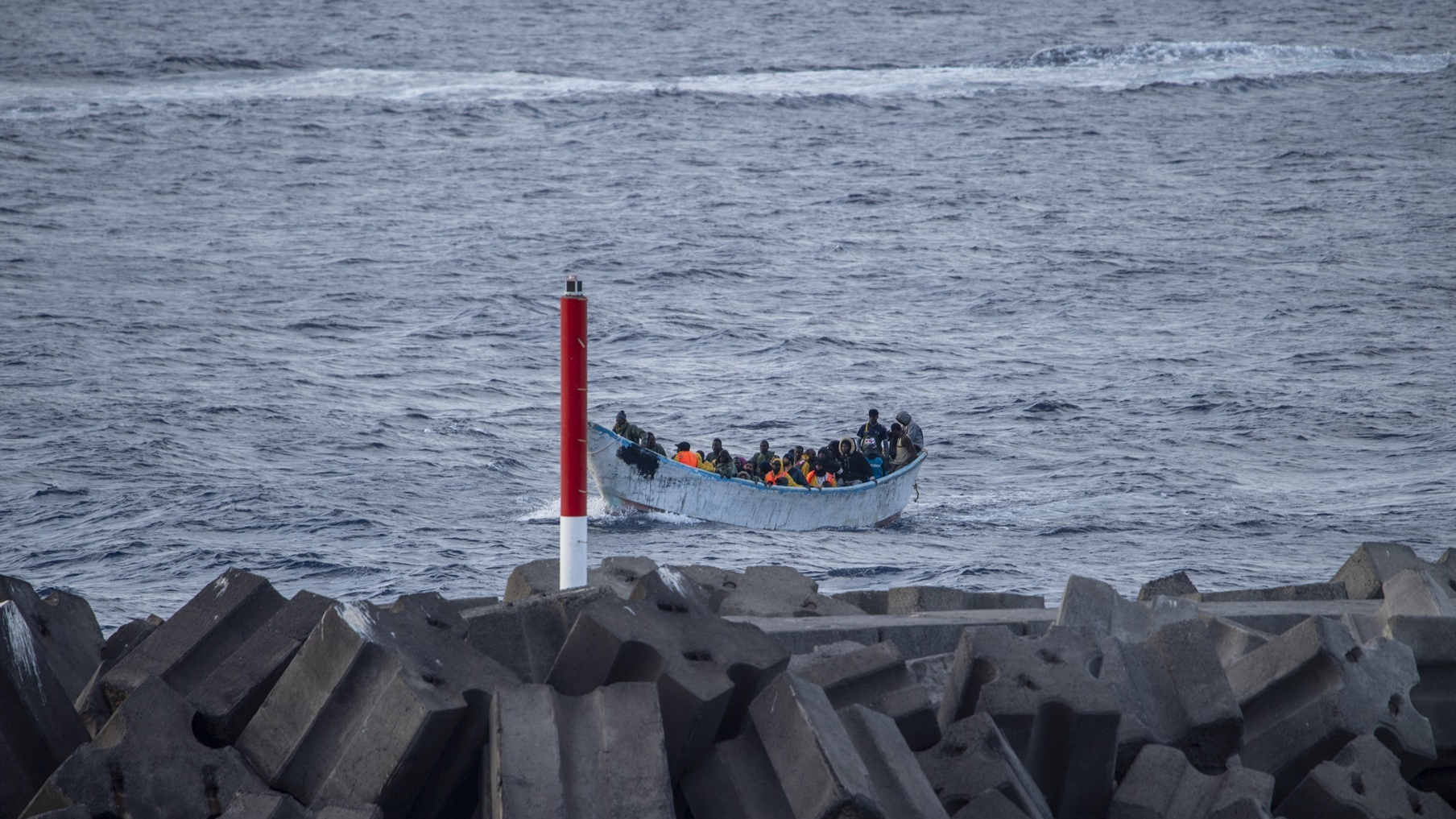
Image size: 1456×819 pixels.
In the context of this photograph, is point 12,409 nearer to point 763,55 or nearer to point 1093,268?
point 1093,268

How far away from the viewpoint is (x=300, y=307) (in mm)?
54781

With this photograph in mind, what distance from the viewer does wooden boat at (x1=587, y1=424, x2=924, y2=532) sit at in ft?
95.3

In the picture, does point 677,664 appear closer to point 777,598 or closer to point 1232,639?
point 777,598

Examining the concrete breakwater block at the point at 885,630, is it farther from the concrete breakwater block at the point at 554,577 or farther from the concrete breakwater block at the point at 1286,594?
the concrete breakwater block at the point at 1286,594

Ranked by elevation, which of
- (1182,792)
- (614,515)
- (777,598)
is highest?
(1182,792)

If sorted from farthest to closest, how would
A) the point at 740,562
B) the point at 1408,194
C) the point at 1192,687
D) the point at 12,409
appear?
the point at 1408,194, the point at 12,409, the point at 740,562, the point at 1192,687

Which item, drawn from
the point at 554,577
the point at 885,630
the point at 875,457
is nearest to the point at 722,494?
the point at 875,457

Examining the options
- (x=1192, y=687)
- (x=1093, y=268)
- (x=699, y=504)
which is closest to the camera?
(x=1192, y=687)

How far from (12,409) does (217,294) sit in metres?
18.9

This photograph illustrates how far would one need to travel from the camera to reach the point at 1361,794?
631 centimetres

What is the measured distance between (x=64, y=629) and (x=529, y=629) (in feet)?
8.34

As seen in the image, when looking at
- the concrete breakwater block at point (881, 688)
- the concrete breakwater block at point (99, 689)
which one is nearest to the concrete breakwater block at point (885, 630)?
the concrete breakwater block at point (881, 688)

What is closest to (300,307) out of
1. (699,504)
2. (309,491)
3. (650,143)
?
(309,491)

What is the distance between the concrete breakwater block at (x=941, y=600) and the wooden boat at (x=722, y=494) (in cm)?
1877
